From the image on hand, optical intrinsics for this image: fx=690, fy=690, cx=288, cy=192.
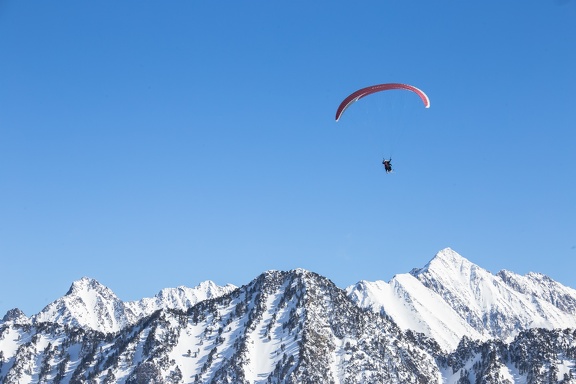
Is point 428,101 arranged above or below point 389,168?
above

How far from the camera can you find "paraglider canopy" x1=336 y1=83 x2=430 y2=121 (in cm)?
13138

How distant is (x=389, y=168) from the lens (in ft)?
409

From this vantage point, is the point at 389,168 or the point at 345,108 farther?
the point at 345,108

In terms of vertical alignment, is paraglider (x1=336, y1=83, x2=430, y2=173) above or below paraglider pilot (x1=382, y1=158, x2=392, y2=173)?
above

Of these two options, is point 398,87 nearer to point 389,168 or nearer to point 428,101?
point 428,101

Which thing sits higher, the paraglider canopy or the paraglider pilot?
the paraglider canopy

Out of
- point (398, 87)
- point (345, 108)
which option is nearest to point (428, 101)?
point (398, 87)

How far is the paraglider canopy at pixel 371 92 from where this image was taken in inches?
5172

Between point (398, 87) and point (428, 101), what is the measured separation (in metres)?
6.43

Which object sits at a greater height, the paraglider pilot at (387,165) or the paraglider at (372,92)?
the paraglider at (372,92)

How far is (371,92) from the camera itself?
131875 mm

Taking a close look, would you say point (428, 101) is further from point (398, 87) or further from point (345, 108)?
point (345, 108)

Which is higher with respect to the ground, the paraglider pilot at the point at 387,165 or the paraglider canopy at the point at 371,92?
the paraglider canopy at the point at 371,92

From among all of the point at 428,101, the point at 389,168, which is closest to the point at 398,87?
the point at 428,101
